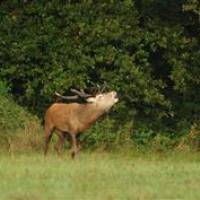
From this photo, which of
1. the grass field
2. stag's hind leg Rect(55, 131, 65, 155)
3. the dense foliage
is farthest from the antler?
the grass field

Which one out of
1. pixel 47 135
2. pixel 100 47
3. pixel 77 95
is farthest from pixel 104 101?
pixel 100 47

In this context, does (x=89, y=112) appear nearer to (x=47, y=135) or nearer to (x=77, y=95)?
(x=47, y=135)

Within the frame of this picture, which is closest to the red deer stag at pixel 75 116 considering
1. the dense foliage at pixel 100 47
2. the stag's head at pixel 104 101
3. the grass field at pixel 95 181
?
the stag's head at pixel 104 101

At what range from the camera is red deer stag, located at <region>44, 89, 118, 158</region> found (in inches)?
923

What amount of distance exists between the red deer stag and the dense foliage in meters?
2.87

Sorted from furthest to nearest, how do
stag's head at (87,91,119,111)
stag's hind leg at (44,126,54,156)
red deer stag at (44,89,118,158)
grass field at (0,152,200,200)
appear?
1. stag's hind leg at (44,126,54,156)
2. stag's head at (87,91,119,111)
3. red deer stag at (44,89,118,158)
4. grass field at (0,152,200,200)

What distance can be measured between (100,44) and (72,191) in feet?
44.7

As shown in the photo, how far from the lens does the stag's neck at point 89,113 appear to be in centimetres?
2344

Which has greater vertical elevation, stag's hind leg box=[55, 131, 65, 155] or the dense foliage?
the dense foliage

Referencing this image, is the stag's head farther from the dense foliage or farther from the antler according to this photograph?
the dense foliage

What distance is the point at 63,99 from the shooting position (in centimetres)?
2709

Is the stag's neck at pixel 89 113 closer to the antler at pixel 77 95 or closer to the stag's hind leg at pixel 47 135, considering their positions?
the antler at pixel 77 95

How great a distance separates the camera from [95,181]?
49.6 feet

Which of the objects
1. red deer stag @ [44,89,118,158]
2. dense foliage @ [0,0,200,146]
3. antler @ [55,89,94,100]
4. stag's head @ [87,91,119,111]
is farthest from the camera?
dense foliage @ [0,0,200,146]
